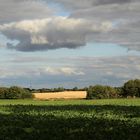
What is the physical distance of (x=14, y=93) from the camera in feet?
402

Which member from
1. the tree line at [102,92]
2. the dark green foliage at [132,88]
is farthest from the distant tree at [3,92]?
the dark green foliage at [132,88]

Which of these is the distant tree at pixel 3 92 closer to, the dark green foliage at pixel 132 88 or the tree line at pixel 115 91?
the tree line at pixel 115 91

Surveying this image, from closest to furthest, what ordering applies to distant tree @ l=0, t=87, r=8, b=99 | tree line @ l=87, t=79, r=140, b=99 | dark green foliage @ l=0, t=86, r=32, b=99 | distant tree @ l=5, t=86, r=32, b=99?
tree line @ l=87, t=79, r=140, b=99
distant tree @ l=5, t=86, r=32, b=99
dark green foliage @ l=0, t=86, r=32, b=99
distant tree @ l=0, t=87, r=8, b=99

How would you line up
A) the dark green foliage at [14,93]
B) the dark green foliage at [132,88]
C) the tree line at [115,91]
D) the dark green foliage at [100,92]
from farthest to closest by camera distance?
the dark green foliage at [14,93], the dark green foliage at [132,88], the tree line at [115,91], the dark green foliage at [100,92]

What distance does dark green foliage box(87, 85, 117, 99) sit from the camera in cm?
11914

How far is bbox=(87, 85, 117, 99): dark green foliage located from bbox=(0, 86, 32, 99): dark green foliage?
14318mm

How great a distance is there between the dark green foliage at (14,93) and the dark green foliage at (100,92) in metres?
14.3

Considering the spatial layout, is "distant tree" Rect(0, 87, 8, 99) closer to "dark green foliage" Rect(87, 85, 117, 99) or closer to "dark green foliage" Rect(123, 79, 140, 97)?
"dark green foliage" Rect(87, 85, 117, 99)

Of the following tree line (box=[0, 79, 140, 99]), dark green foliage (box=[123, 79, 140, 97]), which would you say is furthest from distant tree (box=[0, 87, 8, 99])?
dark green foliage (box=[123, 79, 140, 97])

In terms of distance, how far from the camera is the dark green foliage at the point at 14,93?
122m

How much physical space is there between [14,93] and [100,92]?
66.7 feet

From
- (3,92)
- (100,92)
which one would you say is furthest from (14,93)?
(100,92)

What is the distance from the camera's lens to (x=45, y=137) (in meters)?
21.9

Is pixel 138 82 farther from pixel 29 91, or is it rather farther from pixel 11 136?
pixel 11 136
